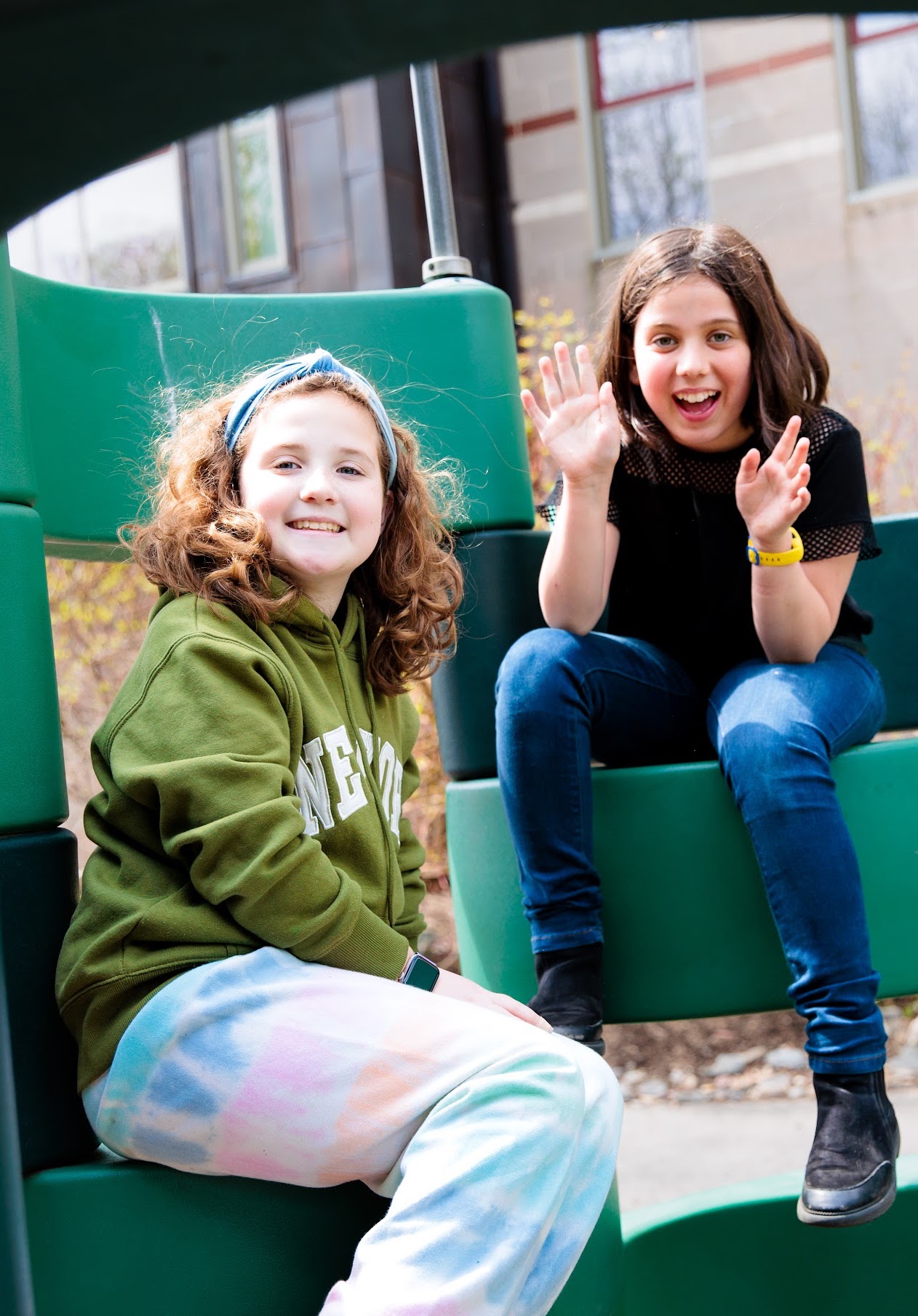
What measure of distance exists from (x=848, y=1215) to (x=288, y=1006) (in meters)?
0.59

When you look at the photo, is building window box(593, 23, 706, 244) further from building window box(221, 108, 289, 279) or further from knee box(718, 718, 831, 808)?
knee box(718, 718, 831, 808)

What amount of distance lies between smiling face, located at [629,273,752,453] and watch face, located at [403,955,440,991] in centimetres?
87

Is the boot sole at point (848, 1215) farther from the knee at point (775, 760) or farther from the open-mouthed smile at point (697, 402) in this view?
the open-mouthed smile at point (697, 402)

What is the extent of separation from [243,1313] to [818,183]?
229 inches

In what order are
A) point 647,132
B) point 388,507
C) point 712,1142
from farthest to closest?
point 647,132
point 712,1142
point 388,507

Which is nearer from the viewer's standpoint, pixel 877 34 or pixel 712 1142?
pixel 712 1142

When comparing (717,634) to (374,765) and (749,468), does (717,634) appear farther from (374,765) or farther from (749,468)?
(374,765)

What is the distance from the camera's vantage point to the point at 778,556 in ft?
5.24

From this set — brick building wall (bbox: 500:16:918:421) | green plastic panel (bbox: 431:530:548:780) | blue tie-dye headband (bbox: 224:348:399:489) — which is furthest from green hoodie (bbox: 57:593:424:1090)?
brick building wall (bbox: 500:16:918:421)

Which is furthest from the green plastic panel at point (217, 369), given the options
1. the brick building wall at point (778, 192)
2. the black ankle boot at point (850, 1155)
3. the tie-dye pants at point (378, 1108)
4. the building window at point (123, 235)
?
the building window at point (123, 235)

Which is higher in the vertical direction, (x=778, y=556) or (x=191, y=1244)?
(x=778, y=556)

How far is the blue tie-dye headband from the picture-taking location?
1462mm

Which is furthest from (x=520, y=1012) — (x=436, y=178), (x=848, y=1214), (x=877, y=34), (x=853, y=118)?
(x=877, y=34)

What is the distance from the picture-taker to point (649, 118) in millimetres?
6555
